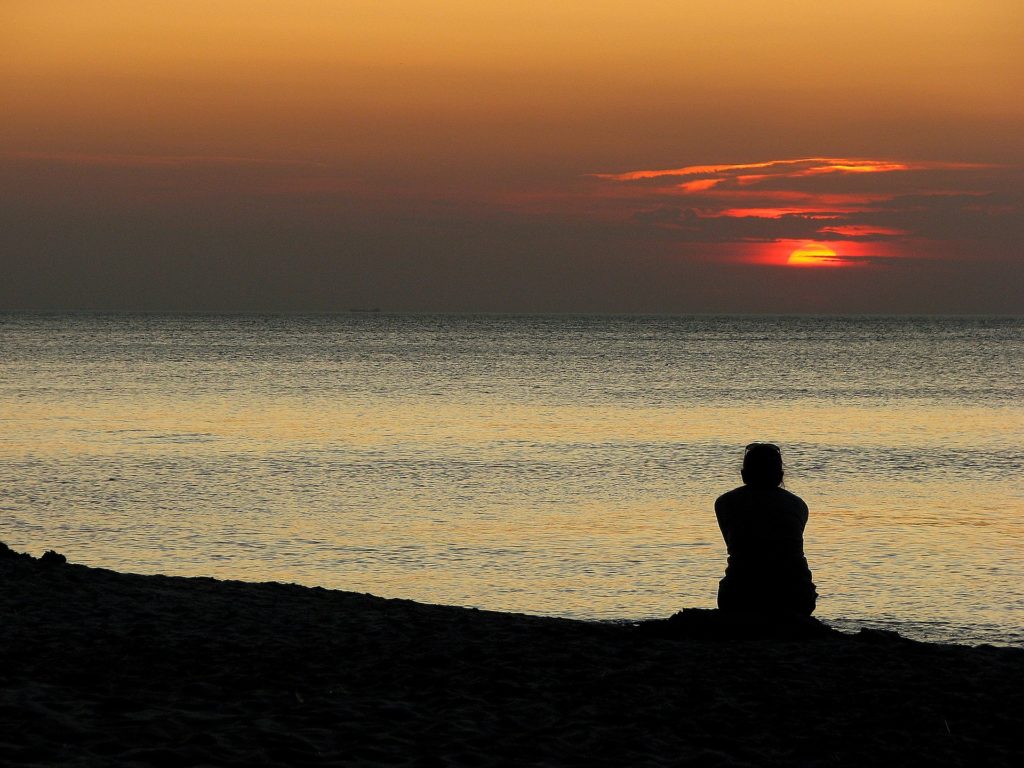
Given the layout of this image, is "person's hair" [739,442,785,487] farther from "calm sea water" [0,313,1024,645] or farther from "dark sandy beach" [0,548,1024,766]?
"calm sea water" [0,313,1024,645]

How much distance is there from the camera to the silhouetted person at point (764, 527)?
9664 mm

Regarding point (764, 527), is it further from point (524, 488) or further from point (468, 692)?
point (524, 488)

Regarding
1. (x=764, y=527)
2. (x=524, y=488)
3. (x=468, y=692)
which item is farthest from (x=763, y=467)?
(x=524, y=488)

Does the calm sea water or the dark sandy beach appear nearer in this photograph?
the dark sandy beach

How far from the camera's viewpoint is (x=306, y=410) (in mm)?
52812

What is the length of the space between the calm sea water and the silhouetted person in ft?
20.4

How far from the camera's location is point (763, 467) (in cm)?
968

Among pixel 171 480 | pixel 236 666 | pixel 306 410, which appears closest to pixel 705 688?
pixel 236 666

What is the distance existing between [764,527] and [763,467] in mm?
451

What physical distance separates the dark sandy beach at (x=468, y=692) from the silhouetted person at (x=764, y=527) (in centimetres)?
52

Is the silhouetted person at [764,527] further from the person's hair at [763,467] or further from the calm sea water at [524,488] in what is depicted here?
the calm sea water at [524,488]

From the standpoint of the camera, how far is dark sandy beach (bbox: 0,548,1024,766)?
23.4 ft

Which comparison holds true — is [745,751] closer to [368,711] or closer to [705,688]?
[705,688]

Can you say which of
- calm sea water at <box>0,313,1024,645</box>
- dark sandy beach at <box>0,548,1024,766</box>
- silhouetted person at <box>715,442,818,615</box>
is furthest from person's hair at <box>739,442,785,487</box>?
calm sea water at <box>0,313,1024,645</box>
